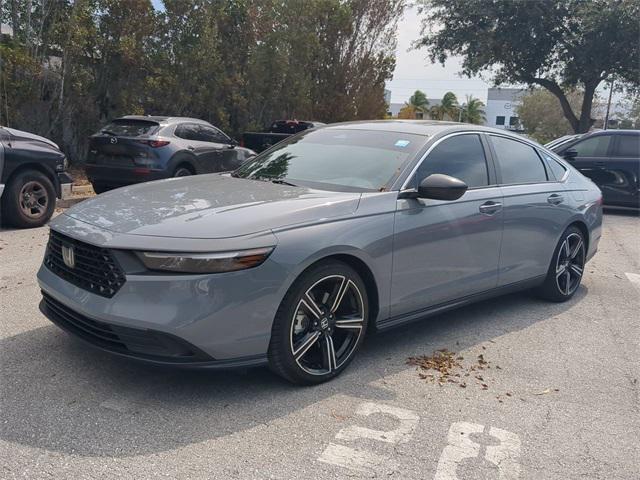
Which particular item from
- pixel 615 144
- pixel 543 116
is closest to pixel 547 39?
pixel 615 144

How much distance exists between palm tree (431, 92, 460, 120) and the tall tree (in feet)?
170

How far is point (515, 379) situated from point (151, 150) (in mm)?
7810

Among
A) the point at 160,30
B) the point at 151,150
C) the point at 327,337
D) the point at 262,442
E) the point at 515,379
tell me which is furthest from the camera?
the point at 160,30

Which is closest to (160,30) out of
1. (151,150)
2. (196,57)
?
(196,57)

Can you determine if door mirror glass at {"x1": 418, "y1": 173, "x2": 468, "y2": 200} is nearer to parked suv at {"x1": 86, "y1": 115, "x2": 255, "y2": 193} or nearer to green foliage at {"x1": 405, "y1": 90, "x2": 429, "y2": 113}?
parked suv at {"x1": 86, "y1": 115, "x2": 255, "y2": 193}

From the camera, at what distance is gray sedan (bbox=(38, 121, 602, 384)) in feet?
10.9

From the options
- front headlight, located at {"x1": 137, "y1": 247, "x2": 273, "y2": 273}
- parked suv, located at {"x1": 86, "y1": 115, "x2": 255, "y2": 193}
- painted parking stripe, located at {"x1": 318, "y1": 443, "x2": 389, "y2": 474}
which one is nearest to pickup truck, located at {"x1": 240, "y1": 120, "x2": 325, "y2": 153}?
parked suv, located at {"x1": 86, "y1": 115, "x2": 255, "y2": 193}

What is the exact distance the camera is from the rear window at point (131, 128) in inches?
418

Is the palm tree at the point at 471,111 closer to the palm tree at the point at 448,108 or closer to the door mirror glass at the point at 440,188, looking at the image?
the palm tree at the point at 448,108

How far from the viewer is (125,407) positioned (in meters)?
3.41

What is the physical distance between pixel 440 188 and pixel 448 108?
7659 centimetres

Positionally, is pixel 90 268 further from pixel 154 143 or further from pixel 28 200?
pixel 154 143

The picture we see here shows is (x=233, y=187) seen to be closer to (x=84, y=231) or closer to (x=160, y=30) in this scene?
(x=84, y=231)

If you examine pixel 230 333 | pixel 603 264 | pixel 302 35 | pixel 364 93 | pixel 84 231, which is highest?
pixel 302 35
